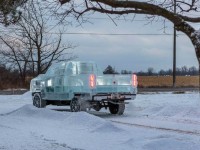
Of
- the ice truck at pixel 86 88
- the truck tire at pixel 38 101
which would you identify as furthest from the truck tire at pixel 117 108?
the truck tire at pixel 38 101

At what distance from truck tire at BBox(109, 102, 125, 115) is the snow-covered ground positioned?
0.26m

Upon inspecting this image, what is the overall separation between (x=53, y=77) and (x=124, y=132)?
8.78m

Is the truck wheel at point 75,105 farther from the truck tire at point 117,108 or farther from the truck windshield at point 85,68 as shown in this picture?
the truck tire at point 117,108

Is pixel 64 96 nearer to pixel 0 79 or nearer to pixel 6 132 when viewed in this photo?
pixel 6 132

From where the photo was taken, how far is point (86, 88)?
21.1 meters

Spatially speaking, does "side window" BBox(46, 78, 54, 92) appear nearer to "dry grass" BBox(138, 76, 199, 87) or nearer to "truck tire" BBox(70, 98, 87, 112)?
"truck tire" BBox(70, 98, 87, 112)

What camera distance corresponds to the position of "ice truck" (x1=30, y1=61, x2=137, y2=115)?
20875 millimetres

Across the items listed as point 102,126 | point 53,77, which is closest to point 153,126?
point 102,126

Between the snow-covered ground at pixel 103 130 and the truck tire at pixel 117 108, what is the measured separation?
26 cm

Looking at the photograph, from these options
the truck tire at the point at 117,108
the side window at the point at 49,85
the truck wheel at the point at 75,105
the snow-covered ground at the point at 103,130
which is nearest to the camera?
the snow-covered ground at the point at 103,130

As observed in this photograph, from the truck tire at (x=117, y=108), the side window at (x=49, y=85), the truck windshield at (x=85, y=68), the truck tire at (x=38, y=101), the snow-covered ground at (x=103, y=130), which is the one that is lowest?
A: the snow-covered ground at (x=103, y=130)

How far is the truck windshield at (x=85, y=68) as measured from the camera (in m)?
22.6

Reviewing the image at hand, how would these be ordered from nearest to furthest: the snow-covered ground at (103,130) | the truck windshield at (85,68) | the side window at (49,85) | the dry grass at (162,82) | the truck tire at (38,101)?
the snow-covered ground at (103,130), the truck windshield at (85,68), the side window at (49,85), the truck tire at (38,101), the dry grass at (162,82)

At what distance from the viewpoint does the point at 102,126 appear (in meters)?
15.5
